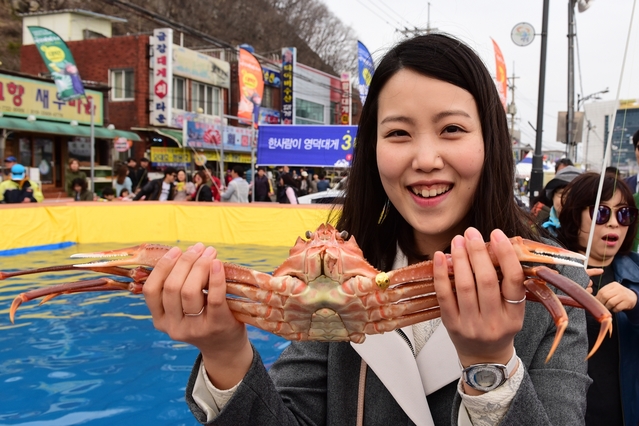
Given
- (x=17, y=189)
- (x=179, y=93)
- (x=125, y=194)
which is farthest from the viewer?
(x=179, y=93)

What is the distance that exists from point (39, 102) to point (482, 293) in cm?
2161

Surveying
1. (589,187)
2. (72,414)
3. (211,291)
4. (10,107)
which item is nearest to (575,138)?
(589,187)

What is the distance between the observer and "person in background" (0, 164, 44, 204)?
11.0 m

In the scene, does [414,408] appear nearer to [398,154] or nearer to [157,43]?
[398,154]

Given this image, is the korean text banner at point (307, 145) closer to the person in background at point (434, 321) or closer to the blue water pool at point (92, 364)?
the blue water pool at point (92, 364)

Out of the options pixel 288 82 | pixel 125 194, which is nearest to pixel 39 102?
pixel 125 194

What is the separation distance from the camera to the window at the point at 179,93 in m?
26.9

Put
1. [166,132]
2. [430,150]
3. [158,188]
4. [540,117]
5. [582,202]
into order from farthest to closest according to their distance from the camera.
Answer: [166,132]
[158,188]
[540,117]
[582,202]
[430,150]

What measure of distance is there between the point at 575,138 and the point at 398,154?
1459 centimetres

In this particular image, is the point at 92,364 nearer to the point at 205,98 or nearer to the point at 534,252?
the point at 534,252

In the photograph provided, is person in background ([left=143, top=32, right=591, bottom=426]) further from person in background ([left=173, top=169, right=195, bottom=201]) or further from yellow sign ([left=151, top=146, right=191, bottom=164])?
yellow sign ([left=151, top=146, right=191, bottom=164])

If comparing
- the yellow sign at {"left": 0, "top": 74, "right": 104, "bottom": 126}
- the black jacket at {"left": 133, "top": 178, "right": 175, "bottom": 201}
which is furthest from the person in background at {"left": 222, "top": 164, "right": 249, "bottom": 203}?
the yellow sign at {"left": 0, "top": 74, "right": 104, "bottom": 126}

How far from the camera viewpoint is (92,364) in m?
5.19

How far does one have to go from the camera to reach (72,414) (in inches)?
166
